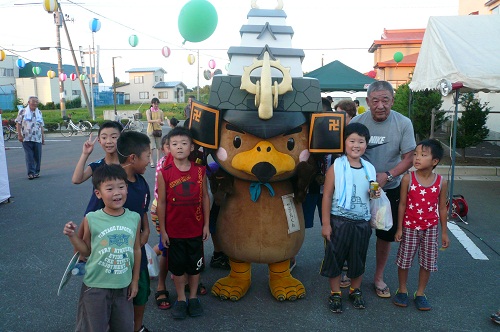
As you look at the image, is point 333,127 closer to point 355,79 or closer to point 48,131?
point 355,79

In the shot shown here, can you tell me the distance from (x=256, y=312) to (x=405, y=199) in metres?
1.49

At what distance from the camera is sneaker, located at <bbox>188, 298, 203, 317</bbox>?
10.7 feet

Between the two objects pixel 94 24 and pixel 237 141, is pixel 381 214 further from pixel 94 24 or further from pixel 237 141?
pixel 94 24

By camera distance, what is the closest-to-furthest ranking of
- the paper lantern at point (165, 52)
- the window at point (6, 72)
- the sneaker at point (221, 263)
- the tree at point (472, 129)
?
the sneaker at point (221, 263)
the tree at point (472, 129)
the paper lantern at point (165, 52)
the window at point (6, 72)

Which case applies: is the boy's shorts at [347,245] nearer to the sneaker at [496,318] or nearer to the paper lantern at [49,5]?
the sneaker at [496,318]

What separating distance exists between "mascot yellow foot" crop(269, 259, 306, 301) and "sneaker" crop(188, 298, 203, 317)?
2.12 feet

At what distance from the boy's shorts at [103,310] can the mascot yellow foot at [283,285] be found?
139 cm

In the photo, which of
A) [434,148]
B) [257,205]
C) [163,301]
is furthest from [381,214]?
[163,301]

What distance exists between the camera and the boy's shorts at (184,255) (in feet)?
10.4

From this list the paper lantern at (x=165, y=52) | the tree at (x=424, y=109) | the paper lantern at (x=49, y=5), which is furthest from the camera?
the paper lantern at (x=165, y=52)

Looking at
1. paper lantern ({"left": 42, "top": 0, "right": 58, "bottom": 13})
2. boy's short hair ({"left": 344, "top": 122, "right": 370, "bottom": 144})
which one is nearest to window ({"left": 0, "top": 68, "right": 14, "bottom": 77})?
paper lantern ({"left": 42, "top": 0, "right": 58, "bottom": 13})

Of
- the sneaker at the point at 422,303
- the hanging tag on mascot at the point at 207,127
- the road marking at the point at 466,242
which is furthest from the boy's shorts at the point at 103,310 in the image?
the road marking at the point at 466,242

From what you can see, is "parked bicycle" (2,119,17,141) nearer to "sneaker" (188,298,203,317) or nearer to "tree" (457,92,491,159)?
"tree" (457,92,491,159)

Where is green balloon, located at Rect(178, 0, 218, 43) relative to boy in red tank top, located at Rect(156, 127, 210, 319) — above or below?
above
